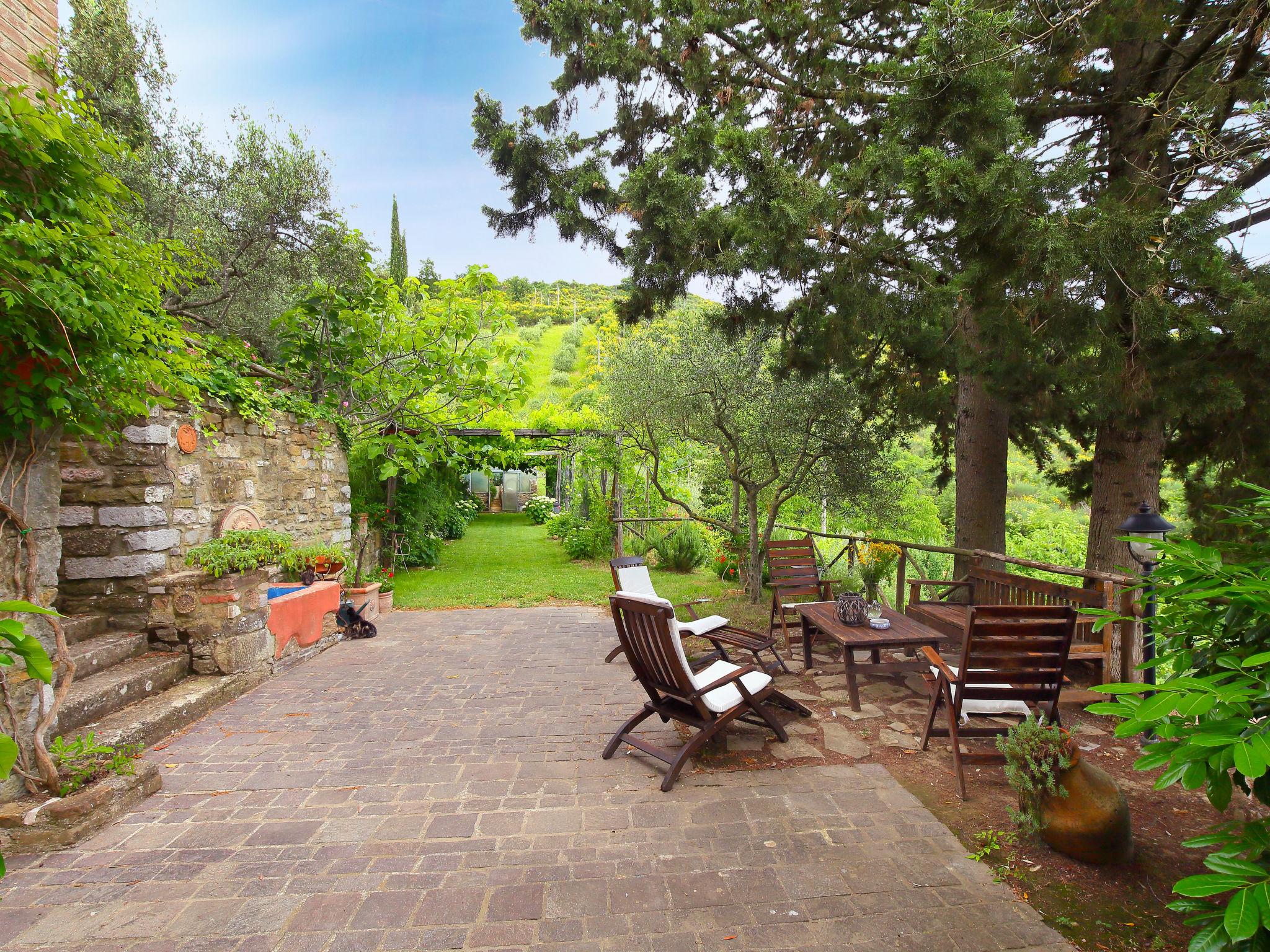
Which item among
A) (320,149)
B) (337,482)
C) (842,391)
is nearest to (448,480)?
(337,482)

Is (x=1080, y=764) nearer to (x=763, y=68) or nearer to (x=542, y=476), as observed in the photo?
Answer: (x=763, y=68)

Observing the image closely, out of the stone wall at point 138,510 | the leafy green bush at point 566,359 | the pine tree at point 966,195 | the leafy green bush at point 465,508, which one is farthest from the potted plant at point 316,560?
the leafy green bush at point 566,359

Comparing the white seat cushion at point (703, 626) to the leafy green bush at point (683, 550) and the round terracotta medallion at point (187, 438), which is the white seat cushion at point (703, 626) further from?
the leafy green bush at point (683, 550)

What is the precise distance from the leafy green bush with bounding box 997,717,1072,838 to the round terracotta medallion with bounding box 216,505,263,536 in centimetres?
575

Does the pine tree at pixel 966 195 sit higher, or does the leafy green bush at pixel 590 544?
the pine tree at pixel 966 195

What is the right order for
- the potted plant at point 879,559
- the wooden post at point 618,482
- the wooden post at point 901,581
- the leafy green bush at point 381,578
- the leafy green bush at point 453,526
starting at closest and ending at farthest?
the potted plant at point 879,559, the wooden post at point 901,581, the leafy green bush at point 381,578, the wooden post at point 618,482, the leafy green bush at point 453,526

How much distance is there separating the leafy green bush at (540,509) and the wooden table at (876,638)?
1355cm

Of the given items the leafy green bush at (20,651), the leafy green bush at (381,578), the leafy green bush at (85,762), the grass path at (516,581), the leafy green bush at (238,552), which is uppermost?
the leafy green bush at (20,651)

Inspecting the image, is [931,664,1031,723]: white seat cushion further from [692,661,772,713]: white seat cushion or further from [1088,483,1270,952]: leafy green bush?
[1088,483,1270,952]: leafy green bush

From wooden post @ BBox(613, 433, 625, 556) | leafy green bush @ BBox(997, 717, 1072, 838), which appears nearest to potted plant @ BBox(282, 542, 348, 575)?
wooden post @ BBox(613, 433, 625, 556)

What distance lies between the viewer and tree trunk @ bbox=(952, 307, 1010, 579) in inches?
251

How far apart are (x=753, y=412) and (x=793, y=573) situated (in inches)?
75.6

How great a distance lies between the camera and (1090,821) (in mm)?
2338

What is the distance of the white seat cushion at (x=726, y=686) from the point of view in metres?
3.21
